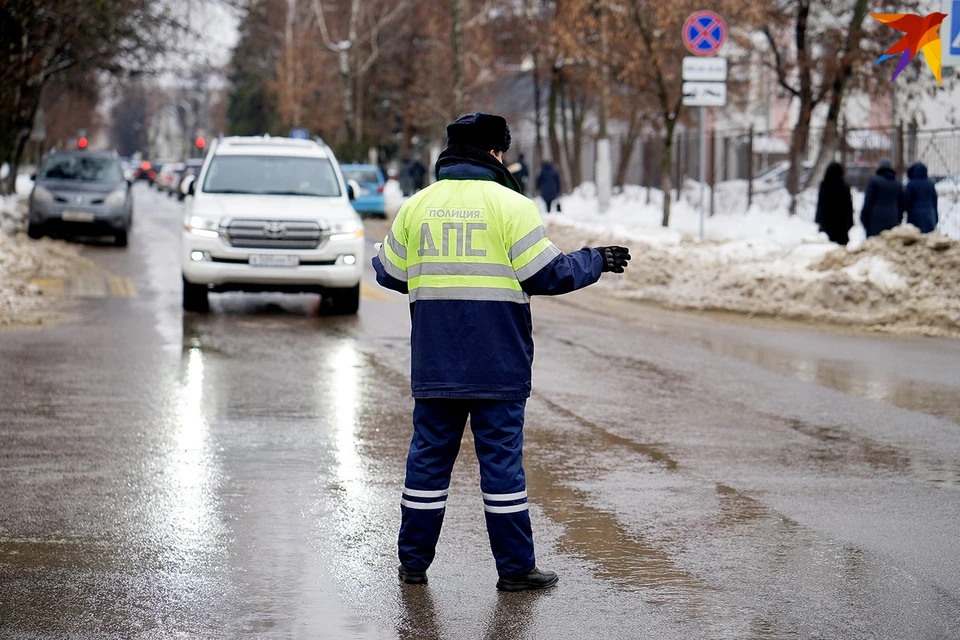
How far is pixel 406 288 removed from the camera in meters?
5.77

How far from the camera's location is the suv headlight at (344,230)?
15.6 metres

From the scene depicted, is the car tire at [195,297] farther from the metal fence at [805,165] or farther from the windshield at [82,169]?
the windshield at [82,169]

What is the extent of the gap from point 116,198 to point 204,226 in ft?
44.4

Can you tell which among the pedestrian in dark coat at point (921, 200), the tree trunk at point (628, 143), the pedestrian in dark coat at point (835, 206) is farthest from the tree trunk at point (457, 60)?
the pedestrian in dark coat at point (921, 200)

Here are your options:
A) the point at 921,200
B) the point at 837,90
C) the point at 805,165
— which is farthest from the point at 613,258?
the point at 805,165

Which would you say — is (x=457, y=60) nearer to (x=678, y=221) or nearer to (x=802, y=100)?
(x=678, y=221)

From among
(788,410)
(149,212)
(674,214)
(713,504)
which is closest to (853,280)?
(788,410)

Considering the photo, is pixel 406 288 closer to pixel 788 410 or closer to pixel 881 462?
pixel 881 462

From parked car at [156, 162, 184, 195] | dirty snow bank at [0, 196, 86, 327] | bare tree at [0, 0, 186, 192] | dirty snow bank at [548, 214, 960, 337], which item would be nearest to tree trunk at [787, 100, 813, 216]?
dirty snow bank at [548, 214, 960, 337]

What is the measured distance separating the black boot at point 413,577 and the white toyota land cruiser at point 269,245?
10.1 meters

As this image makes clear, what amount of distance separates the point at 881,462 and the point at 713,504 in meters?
1.65

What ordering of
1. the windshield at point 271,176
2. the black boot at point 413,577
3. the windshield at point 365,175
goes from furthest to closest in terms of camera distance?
the windshield at point 365,175 → the windshield at point 271,176 → the black boot at point 413,577

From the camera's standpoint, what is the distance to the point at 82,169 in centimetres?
A: 2953

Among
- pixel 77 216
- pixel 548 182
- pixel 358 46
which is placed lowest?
pixel 77 216
